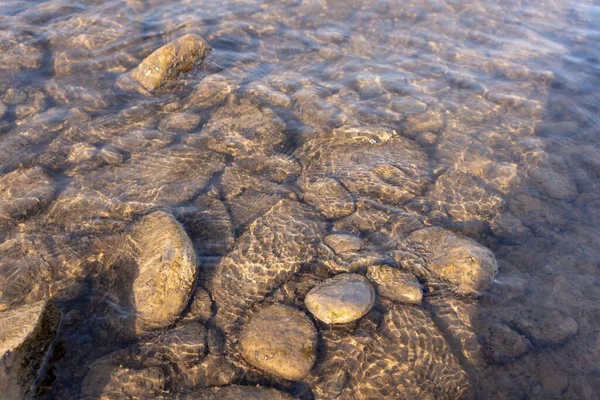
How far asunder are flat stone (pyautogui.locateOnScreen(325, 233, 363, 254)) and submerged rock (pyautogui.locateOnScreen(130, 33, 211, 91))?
4507mm

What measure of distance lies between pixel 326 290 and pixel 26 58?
24.6 ft

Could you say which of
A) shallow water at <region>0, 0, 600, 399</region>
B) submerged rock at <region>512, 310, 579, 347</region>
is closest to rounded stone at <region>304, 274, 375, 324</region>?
shallow water at <region>0, 0, 600, 399</region>

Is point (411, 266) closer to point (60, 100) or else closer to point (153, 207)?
point (153, 207)

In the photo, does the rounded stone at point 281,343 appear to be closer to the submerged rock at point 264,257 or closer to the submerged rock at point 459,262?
the submerged rock at point 264,257

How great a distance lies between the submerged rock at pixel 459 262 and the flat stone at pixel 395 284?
278 mm

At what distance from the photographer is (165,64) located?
7.61 meters

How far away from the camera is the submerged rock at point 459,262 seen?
496cm

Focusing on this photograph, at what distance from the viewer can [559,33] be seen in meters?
10.4

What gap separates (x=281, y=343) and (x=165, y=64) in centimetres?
569

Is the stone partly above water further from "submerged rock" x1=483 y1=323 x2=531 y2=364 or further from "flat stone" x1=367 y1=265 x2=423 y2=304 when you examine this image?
"submerged rock" x1=483 y1=323 x2=531 y2=364

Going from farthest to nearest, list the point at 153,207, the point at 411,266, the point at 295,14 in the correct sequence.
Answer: the point at 295,14 → the point at 153,207 → the point at 411,266

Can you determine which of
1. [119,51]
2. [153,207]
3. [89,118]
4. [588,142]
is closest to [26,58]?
[119,51]

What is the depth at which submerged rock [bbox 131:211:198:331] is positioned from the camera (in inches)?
171

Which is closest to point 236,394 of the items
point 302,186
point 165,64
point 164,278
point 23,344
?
point 164,278
